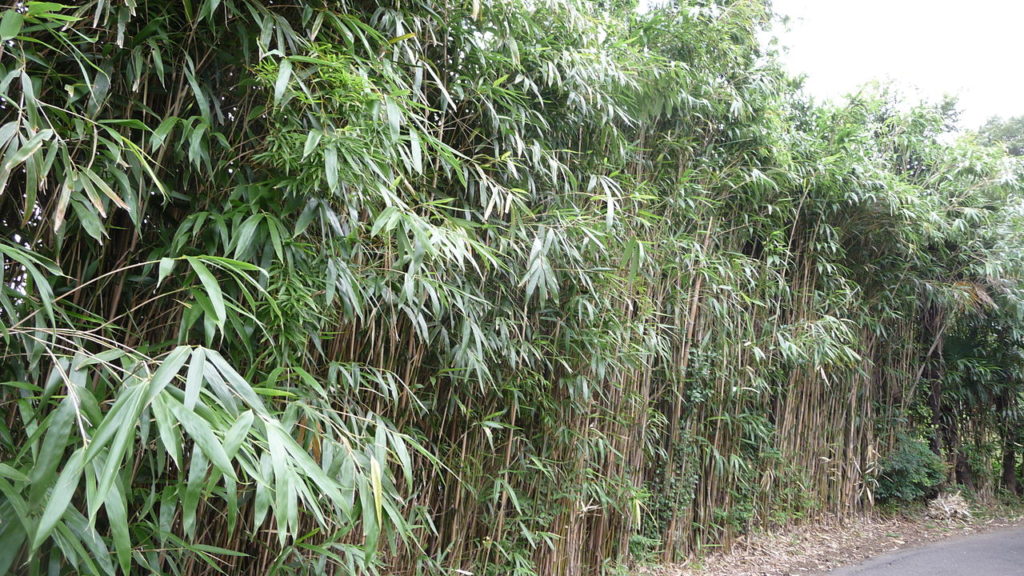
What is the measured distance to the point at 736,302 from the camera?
11.3 feet

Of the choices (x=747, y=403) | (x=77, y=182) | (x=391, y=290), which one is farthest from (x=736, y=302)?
(x=77, y=182)

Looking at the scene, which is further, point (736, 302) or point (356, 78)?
point (736, 302)

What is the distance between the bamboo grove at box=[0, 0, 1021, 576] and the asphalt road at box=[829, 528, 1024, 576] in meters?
0.54

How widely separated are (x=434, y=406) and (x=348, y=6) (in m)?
1.21

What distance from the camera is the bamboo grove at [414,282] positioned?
1.13 meters

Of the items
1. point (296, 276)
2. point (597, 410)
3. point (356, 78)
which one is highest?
point (356, 78)

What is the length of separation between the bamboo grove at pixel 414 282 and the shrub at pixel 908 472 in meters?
0.92

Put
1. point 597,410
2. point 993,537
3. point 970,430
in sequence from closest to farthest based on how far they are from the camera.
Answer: point 597,410 < point 993,537 < point 970,430

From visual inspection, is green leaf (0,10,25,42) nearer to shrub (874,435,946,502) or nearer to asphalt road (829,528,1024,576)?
asphalt road (829,528,1024,576)

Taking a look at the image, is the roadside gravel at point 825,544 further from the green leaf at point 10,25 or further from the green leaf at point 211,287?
the green leaf at point 10,25

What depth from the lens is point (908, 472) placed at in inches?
194

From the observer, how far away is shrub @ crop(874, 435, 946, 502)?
16.2ft

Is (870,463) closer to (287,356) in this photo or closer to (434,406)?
(434,406)

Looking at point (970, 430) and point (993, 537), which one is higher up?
point (970, 430)
